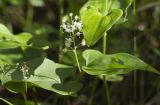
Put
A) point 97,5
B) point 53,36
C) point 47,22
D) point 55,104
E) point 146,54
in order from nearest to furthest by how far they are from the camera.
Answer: point 97,5
point 55,104
point 146,54
point 53,36
point 47,22

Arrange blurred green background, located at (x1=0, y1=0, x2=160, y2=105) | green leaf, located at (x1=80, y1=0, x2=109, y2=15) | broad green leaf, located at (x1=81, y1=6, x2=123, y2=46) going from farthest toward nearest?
blurred green background, located at (x1=0, y1=0, x2=160, y2=105), green leaf, located at (x1=80, y1=0, x2=109, y2=15), broad green leaf, located at (x1=81, y1=6, x2=123, y2=46)

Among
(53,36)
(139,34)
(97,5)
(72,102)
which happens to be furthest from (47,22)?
(97,5)

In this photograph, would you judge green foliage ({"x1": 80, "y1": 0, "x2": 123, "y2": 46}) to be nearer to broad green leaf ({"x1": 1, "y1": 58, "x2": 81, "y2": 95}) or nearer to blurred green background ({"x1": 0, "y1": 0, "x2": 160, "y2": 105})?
broad green leaf ({"x1": 1, "y1": 58, "x2": 81, "y2": 95})

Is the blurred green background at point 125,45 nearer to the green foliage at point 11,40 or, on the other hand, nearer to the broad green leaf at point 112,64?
the green foliage at point 11,40

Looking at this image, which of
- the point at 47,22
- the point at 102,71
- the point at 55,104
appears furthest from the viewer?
the point at 47,22

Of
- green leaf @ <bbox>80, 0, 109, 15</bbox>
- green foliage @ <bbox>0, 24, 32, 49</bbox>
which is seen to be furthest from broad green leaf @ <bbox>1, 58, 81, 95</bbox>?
green leaf @ <bbox>80, 0, 109, 15</bbox>

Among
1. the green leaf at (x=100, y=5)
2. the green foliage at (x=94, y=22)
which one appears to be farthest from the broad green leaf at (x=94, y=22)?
the green leaf at (x=100, y=5)

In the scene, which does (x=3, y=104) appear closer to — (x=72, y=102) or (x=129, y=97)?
(x=72, y=102)
